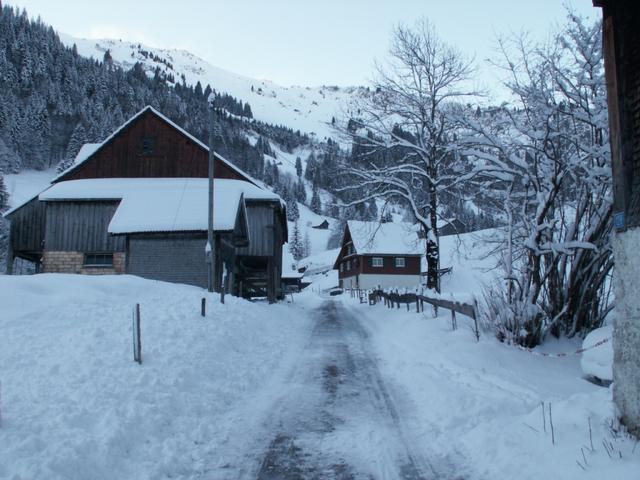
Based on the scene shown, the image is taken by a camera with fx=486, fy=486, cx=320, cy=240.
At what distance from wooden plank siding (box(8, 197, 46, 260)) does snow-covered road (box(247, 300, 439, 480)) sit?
A: 956 inches

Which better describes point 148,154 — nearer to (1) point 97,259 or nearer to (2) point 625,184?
(1) point 97,259

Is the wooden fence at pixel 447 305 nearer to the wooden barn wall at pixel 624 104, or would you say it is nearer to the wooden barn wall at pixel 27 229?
the wooden barn wall at pixel 624 104

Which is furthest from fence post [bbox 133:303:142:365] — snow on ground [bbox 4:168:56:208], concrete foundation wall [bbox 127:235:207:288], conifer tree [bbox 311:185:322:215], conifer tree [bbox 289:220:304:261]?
conifer tree [bbox 311:185:322:215]

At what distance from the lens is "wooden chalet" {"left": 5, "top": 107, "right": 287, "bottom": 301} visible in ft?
72.5

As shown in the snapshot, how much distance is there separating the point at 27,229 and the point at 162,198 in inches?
385

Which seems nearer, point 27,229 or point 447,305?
point 447,305

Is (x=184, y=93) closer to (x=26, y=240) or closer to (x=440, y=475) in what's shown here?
(x=26, y=240)

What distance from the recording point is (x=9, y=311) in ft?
28.2

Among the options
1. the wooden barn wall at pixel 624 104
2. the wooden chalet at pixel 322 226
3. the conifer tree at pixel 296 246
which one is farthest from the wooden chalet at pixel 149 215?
the wooden chalet at pixel 322 226

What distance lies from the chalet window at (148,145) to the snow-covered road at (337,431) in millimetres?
22141

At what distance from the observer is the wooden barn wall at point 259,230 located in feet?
94.2

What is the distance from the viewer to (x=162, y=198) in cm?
2466

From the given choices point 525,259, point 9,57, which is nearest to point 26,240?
point 525,259

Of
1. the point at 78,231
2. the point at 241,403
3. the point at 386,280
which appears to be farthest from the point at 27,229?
the point at 386,280
